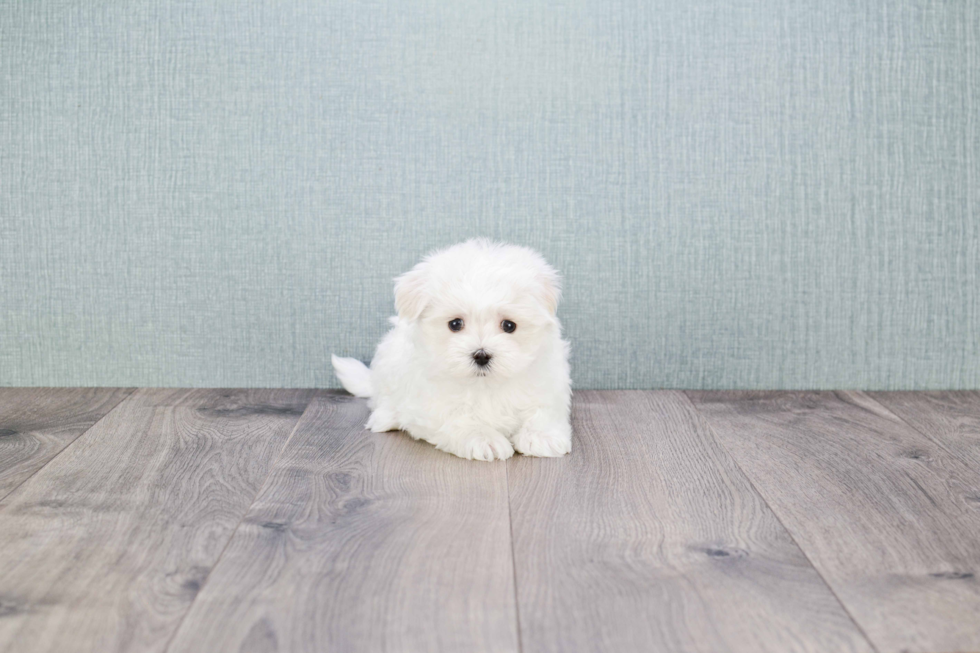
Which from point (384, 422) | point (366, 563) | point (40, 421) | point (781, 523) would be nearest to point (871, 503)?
point (781, 523)

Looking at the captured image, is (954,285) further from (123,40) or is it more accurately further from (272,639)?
(123,40)

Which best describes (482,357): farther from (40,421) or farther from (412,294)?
(40,421)

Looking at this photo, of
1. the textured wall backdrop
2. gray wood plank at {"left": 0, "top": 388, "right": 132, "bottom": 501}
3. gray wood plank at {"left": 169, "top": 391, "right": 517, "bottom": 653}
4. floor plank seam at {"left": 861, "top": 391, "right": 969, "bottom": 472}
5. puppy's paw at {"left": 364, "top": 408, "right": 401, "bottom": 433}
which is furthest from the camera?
the textured wall backdrop

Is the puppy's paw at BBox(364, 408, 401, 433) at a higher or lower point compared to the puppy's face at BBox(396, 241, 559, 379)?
lower

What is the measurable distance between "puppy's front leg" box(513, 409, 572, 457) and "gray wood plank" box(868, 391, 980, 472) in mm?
904

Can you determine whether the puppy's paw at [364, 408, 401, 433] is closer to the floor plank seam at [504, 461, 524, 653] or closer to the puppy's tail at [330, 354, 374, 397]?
the puppy's tail at [330, 354, 374, 397]

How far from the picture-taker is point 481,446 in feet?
6.07

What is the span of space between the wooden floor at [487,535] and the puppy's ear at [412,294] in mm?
328

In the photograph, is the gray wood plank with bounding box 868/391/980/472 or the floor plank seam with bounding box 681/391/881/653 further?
the gray wood plank with bounding box 868/391/980/472

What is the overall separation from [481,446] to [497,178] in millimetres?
873

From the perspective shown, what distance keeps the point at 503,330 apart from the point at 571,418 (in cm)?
47

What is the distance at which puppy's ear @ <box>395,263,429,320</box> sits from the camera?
1.84 meters

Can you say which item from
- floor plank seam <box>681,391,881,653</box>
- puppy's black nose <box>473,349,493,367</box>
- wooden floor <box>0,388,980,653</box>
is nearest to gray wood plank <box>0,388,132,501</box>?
wooden floor <box>0,388,980,653</box>

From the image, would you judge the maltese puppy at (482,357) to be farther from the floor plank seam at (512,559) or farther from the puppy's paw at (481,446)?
the floor plank seam at (512,559)
